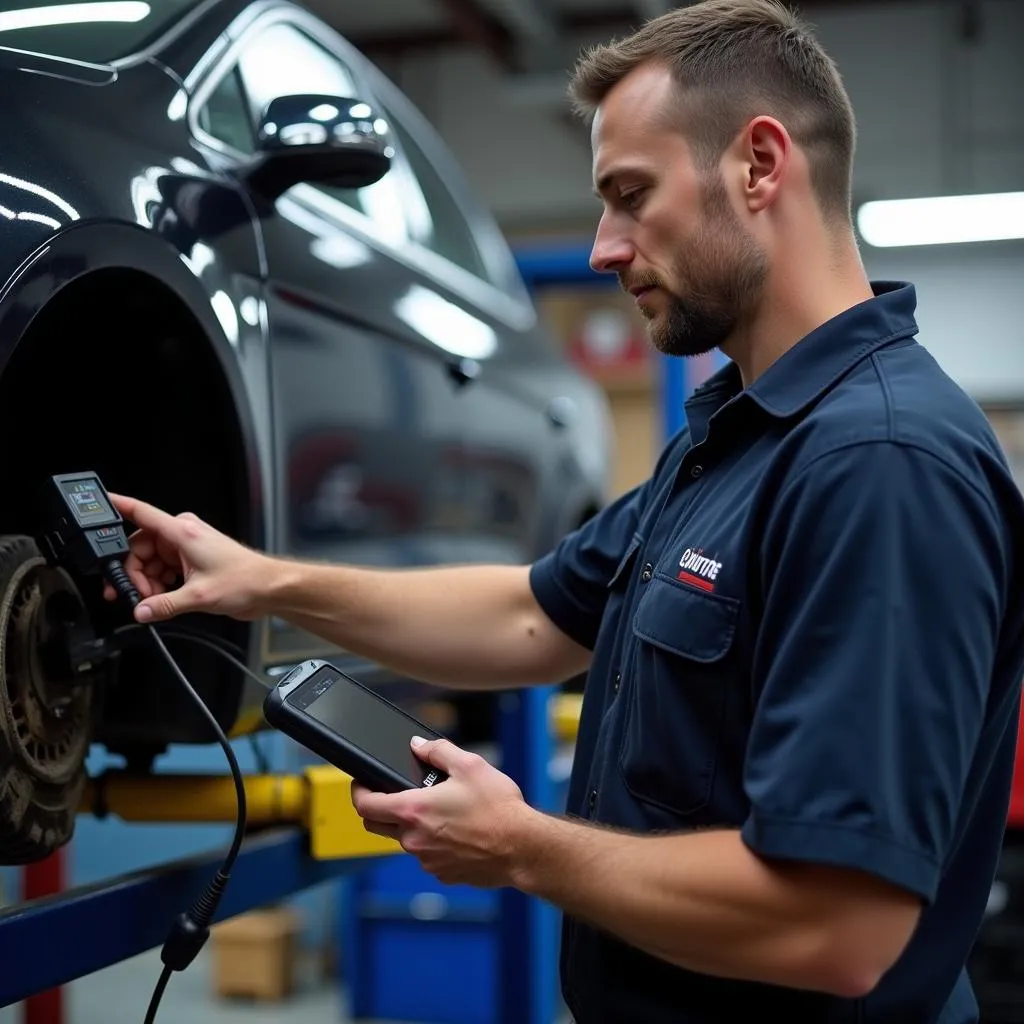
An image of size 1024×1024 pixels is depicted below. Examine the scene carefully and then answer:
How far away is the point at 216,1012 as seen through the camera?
425 centimetres

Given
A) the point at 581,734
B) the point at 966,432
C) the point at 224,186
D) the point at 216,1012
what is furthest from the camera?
the point at 216,1012

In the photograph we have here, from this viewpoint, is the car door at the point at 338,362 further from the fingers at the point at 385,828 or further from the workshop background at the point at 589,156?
the workshop background at the point at 589,156

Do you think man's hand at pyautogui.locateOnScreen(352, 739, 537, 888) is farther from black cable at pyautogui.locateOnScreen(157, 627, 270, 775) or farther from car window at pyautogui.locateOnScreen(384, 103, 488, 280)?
car window at pyautogui.locateOnScreen(384, 103, 488, 280)

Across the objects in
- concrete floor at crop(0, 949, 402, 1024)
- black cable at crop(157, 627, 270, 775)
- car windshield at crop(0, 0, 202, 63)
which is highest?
car windshield at crop(0, 0, 202, 63)

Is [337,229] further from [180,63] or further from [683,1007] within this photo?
[683,1007]

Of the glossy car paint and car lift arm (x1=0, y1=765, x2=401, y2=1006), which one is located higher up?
the glossy car paint

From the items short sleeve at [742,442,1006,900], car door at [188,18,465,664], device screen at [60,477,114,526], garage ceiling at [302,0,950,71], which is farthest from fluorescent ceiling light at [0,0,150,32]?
garage ceiling at [302,0,950,71]

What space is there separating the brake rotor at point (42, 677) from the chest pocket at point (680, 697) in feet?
1.95

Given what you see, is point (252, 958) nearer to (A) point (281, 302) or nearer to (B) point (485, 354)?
(B) point (485, 354)

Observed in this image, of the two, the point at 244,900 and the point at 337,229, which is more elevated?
the point at 337,229

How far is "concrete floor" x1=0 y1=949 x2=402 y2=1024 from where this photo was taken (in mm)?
4141

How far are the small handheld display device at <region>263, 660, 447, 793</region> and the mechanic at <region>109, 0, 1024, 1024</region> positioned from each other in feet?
0.10

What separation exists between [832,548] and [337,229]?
1213 mm

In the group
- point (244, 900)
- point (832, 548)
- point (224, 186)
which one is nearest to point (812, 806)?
point (832, 548)
